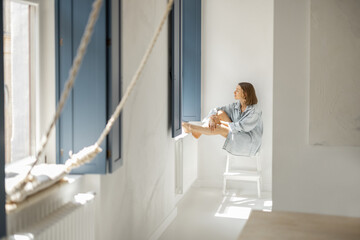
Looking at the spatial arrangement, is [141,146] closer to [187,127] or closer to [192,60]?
[187,127]

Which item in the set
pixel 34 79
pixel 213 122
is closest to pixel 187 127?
pixel 213 122

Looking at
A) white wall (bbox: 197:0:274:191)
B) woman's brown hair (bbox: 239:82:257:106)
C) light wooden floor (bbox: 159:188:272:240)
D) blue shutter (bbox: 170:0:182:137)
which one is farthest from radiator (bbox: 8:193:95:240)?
white wall (bbox: 197:0:274:191)

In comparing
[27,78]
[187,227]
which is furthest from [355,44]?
[187,227]

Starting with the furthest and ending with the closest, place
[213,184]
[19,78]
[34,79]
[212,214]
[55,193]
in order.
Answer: [213,184] < [212,214] < [34,79] < [19,78] < [55,193]

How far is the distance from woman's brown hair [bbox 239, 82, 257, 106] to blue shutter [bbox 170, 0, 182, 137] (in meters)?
1.18

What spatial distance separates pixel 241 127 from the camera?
17.3 ft

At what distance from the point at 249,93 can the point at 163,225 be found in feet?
6.69

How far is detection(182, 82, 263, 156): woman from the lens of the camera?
5289 millimetres

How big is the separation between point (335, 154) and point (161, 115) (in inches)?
74.0

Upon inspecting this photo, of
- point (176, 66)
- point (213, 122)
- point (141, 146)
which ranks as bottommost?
point (141, 146)

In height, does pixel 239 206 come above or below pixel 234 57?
below

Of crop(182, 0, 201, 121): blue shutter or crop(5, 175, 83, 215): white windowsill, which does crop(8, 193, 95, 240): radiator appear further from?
crop(182, 0, 201, 121): blue shutter

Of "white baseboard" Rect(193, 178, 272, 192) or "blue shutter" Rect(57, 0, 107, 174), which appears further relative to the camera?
"white baseboard" Rect(193, 178, 272, 192)

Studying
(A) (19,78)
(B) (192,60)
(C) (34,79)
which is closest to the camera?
(A) (19,78)
